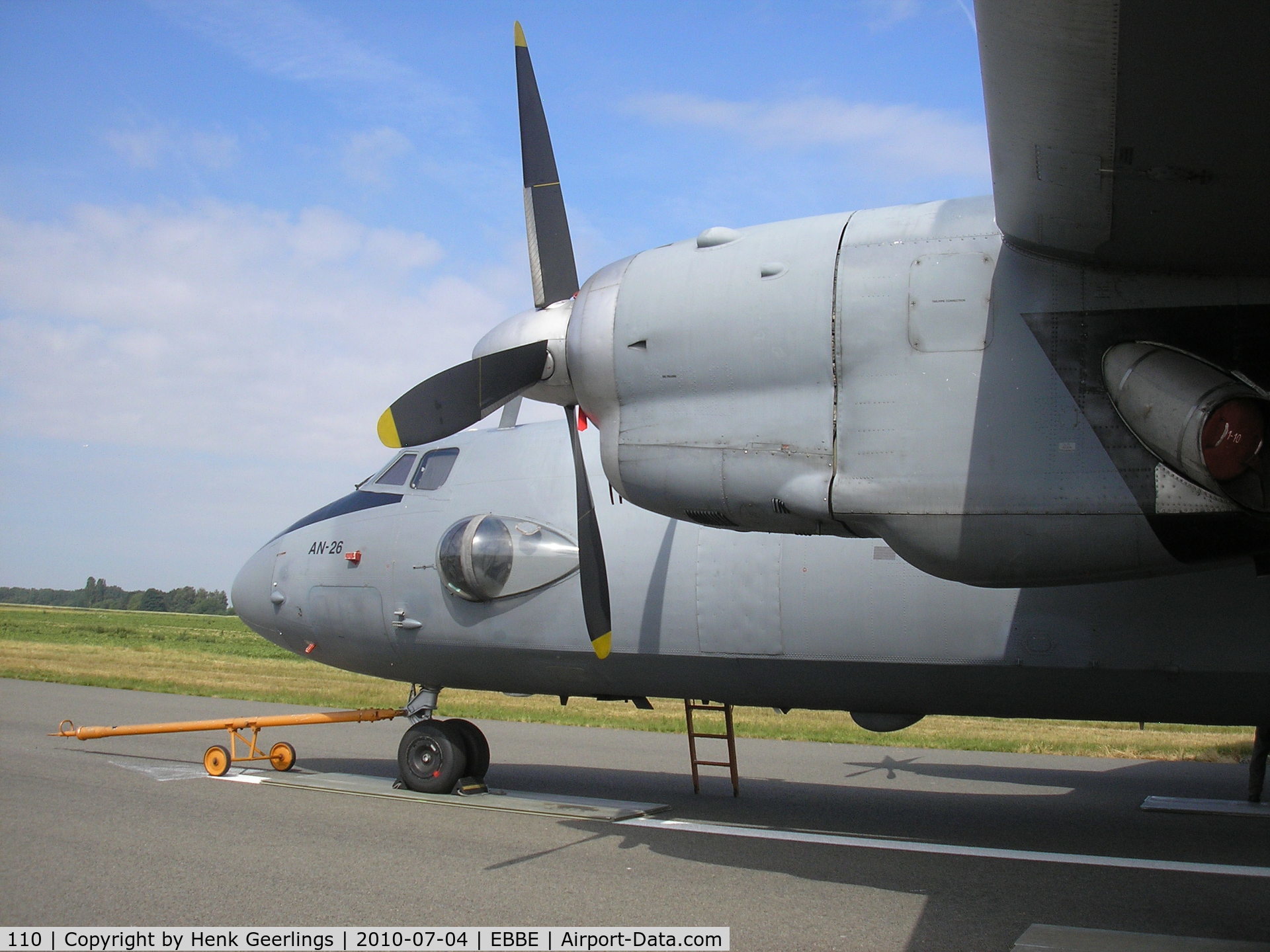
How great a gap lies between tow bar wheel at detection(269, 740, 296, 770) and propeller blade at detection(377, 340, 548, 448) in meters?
7.12

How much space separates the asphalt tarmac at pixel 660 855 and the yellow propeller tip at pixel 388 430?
115 inches

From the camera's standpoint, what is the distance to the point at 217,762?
37.9ft

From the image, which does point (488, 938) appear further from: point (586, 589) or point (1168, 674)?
point (1168, 674)

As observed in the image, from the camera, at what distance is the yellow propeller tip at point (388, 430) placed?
6.20 meters

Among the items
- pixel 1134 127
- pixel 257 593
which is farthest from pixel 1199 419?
pixel 257 593

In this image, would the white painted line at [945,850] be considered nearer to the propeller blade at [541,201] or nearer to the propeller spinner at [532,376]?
the propeller spinner at [532,376]

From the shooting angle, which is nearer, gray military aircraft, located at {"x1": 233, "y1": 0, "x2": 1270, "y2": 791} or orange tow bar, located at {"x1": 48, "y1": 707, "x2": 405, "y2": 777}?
gray military aircraft, located at {"x1": 233, "y1": 0, "x2": 1270, "y2": 791}

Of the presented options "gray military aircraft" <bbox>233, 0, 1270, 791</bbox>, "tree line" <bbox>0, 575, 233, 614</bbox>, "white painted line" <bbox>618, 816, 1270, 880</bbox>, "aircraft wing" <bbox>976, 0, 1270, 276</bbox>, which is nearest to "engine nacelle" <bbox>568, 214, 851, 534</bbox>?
"gray military aircraft" <bbox>233, 0, 1270, 791</bbox>

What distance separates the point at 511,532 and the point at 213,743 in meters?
8.67

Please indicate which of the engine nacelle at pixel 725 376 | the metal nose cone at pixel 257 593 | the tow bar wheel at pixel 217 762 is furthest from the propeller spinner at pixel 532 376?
the tow bar wheel at pixel 217 762

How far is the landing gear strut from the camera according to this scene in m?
10.6

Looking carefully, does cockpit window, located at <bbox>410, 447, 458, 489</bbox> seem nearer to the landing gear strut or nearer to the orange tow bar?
the landing gear strut

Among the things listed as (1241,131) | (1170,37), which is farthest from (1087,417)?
(1170,37)

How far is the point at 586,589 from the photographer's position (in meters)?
8.47
